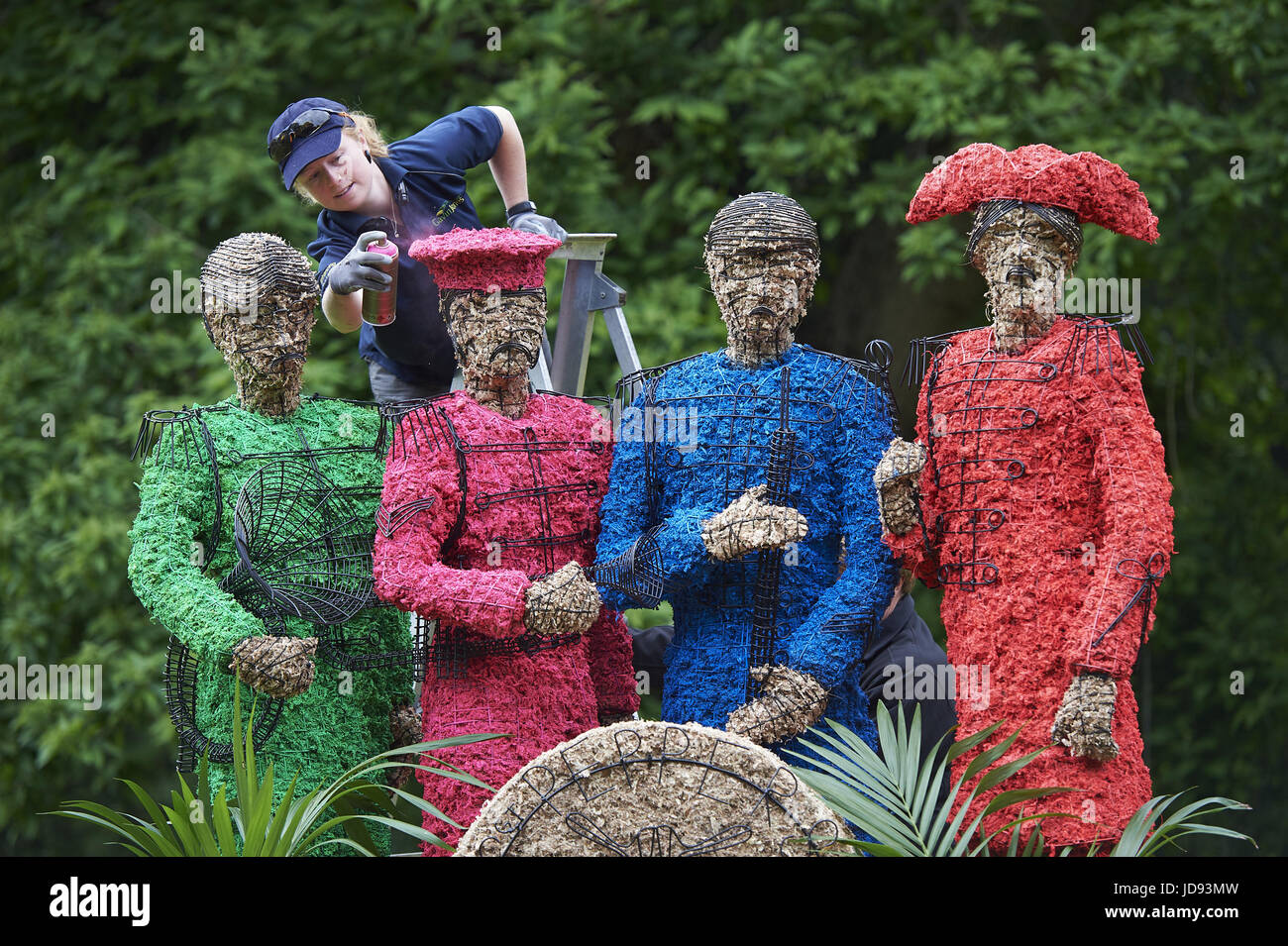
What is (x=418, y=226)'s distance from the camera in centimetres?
496

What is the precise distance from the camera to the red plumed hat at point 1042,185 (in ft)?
13.6

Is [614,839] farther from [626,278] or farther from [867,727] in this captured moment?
[626,278]

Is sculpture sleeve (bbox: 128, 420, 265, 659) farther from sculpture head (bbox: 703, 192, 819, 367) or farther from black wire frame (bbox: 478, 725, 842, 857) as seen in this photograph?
sculpture head (bbox: 703, 192, 819, 367)

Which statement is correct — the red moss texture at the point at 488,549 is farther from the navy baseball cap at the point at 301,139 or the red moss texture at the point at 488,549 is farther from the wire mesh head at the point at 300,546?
the navy baseball cap at the point at 301,139

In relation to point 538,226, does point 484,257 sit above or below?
below

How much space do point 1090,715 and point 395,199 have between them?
2.41 meters

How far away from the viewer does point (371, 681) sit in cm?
454

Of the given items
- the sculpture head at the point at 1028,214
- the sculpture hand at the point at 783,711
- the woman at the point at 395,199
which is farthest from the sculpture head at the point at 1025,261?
the woman at the point at 395,199

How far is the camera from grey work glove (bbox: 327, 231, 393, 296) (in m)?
4.50

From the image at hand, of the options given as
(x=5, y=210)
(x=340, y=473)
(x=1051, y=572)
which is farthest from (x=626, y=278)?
(x=1051, y=572)

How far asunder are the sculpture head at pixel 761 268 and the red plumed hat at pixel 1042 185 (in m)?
0.36

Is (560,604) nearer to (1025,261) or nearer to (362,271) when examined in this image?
(362,271)

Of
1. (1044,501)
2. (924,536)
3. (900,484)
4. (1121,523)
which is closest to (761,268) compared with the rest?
(900,484)

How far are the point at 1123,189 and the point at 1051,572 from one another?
0.98 metres
